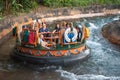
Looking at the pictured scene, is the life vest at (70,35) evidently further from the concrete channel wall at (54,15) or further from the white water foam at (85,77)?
the concrete channel wall at (54,15)

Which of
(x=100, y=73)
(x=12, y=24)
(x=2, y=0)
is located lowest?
(x=100, y=73)

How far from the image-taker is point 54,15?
23.4 m

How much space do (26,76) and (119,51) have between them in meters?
5.58

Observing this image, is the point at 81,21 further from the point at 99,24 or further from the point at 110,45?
the point at 110,45

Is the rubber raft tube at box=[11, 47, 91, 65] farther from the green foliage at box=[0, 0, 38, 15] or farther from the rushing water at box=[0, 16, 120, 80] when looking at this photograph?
the green foliage at box=[0, 0, 38, 15]

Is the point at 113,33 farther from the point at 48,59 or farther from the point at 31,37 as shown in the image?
the point at 31,37

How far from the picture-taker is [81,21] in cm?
2373

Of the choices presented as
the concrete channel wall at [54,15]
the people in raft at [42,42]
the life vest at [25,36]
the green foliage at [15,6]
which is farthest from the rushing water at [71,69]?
the green foliage at [15,6]

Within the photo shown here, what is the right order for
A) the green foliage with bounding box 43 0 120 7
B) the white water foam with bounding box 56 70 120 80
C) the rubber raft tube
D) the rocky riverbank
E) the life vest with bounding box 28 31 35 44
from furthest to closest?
1. the green foliage with bounding box 43 0 120 7
2. the rocky riverbank
3. the life vest with bounding box 28 31 35 44
4. the rubber raft tube
5. the white water foam with bounding box 56 70 120 80

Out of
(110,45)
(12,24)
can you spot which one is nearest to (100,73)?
(110,45)

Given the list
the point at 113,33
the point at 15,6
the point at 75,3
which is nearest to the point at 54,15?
the point at 75,3

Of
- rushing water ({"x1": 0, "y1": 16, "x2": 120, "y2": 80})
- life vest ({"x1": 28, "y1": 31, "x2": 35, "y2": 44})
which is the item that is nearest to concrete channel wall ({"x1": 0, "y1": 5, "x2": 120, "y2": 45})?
rushing water ({"x1": 0, "y1": 16, "x2": 120, "y2": 80})

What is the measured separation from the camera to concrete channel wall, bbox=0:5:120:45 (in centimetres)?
1766

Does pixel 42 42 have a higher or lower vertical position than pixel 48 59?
higher
